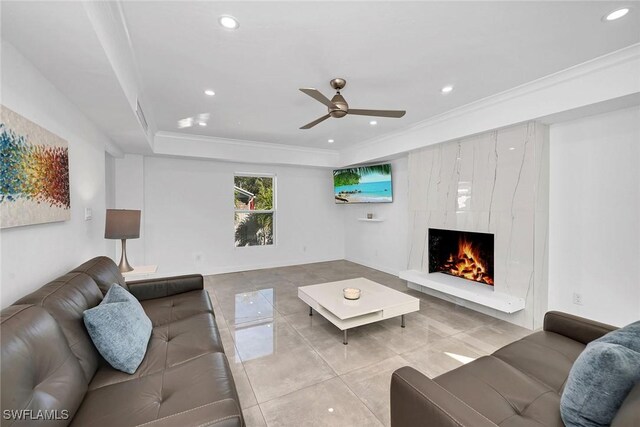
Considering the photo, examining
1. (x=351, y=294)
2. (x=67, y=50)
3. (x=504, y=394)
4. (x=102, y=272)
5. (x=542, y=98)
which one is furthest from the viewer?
(x=351, y=294)

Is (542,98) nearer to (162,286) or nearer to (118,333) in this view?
(118,333)

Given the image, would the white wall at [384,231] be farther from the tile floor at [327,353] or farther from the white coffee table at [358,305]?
the white coffee table at [358,305]

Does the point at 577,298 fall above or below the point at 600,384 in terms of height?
below

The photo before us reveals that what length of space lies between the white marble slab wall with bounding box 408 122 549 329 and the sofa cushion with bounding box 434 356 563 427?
6.62 feet

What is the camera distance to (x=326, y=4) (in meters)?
1.73

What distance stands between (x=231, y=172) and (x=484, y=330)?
487 centimetres

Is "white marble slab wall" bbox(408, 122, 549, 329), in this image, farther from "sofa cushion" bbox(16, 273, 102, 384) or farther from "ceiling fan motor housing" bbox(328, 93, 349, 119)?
"sofa cushion" bbox(16, 273, 102, 384)

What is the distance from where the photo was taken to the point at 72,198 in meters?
2.33

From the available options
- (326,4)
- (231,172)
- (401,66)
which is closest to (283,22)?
(326,4)

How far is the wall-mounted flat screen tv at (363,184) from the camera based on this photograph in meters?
5.39

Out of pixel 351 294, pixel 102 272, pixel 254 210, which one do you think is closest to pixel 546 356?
pixel 351 294

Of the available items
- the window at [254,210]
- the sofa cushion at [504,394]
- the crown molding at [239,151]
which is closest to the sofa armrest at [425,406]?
the sofa cushion at [504,394]

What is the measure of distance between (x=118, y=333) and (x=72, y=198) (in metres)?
1.50

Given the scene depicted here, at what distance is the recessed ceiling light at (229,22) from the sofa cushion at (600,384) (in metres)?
2.57
